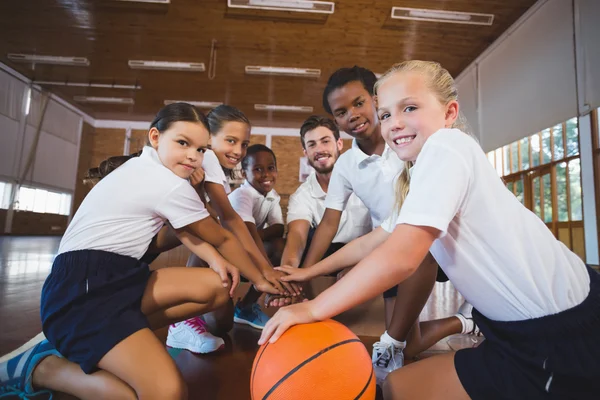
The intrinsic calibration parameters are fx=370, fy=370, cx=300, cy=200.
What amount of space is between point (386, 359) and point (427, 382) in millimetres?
417

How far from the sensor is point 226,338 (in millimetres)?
1943

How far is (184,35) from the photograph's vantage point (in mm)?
7855

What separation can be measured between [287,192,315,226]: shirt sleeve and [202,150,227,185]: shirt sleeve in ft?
2.86

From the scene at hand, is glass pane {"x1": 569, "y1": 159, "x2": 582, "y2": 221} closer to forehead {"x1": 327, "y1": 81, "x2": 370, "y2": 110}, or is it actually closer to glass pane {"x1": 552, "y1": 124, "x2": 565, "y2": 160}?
glass pane {"x1": 552, "y1": 124, "x2": 565, "y2": 160}

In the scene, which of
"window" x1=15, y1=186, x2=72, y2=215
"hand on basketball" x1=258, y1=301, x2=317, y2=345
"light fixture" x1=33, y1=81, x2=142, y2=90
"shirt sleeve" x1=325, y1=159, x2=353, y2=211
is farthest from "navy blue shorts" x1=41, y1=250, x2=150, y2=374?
"window" x1=15, y1=186, x2=72, y2=215

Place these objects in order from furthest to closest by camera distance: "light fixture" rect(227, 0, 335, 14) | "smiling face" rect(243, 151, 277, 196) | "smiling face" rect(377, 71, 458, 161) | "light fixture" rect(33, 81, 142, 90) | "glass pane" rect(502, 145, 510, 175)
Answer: "light fixture" rect(33, 81, 142, 90), "glass pane" rect(502, 145, 510, 175), "light fixture" rect(227, 0, 335, 14), "smiling face" rect(243, 151, 277, 196), "smiling face" rect(377, 71, 458, 161)

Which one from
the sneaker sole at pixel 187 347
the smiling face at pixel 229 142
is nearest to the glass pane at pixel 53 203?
the smiling face at pixel 229 142

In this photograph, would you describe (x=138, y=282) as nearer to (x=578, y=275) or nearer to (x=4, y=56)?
(x=578, y=275)

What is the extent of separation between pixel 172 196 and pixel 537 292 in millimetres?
1166

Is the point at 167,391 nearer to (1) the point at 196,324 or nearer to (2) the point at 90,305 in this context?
(2) the point at 90,305

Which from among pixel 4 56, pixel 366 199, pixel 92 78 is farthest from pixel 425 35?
pixel 4 56

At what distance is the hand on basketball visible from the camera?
3.28 feet

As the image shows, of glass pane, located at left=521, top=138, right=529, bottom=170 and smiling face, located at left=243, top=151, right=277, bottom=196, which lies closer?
smiling face, located at left=243, top=151, right=277, bottom=196

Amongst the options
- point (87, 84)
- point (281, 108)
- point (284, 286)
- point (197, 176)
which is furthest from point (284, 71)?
point (284, 286)
